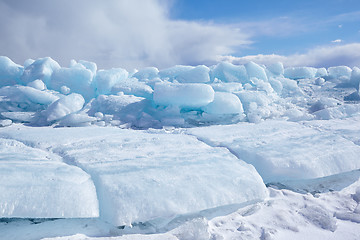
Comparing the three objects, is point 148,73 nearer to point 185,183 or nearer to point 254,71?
point 254,71

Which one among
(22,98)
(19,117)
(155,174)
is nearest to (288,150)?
(155,174)

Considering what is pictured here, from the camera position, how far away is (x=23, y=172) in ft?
4.90

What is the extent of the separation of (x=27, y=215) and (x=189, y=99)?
155 inches

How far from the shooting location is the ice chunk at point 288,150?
6.45 ft

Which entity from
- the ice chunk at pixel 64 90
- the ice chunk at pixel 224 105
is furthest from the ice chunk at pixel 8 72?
the ice chunk at pixel 224 105

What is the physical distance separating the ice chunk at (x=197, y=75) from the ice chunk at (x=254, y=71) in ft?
6.50

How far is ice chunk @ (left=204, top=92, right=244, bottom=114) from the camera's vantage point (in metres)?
5.07

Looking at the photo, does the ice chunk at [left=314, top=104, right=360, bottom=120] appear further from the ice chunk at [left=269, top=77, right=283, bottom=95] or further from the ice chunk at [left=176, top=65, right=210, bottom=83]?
the ice chunk at [left=269, top=77, right=283, bottom=95]

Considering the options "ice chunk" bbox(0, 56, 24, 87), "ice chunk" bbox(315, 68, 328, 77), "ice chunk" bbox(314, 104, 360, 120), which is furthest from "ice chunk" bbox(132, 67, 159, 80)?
"ice chunk" bbox(315, 68, 328, 77)

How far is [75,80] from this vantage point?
23.4 ft

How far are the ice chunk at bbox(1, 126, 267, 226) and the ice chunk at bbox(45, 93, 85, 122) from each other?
246 cm

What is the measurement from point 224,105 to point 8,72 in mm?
6739

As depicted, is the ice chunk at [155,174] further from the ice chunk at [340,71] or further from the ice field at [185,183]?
the ice chunk at [340,71]

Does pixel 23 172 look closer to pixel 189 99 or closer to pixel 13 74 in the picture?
pixel 189 99
